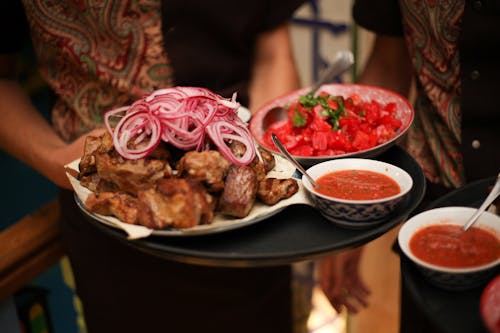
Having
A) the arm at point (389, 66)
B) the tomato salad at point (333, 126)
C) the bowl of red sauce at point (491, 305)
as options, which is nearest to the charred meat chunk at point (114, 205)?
the tomato salad at point (333, 126)

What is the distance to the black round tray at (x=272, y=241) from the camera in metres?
1.34

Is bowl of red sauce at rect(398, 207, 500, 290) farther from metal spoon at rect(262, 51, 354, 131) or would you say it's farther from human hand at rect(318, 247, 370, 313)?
human hand at rect(318, 247, 370, 313)

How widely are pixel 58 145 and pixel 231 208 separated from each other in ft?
3.00

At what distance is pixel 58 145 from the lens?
201 cm

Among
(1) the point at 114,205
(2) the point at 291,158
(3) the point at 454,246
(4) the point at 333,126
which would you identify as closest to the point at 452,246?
(3) the point at 454,246

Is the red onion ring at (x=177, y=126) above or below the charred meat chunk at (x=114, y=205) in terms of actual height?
above

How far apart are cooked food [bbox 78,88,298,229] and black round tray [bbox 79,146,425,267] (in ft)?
0.18

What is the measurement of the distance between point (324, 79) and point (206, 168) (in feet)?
2.82

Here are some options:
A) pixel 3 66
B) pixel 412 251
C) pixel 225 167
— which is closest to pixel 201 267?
pixel 225 167

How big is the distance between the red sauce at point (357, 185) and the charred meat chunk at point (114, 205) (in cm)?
53

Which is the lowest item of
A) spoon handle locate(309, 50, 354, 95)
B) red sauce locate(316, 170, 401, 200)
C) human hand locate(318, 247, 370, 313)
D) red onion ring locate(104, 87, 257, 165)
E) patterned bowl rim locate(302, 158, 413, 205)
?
human hand locate(318, 247, 370, 313)

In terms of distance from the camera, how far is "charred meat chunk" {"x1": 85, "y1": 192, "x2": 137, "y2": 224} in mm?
1424

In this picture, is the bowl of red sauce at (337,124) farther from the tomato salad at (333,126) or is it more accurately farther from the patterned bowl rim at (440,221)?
the patterned bowl rim at (440,221)

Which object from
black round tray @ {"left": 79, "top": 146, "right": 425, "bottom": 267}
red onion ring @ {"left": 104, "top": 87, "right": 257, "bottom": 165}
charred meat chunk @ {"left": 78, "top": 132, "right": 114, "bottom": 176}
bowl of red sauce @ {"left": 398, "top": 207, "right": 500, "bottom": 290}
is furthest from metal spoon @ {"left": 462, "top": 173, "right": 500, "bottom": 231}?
charred meat chunk @ {"left": 78, "top": 132, "right": 114, "bottom": 176}
